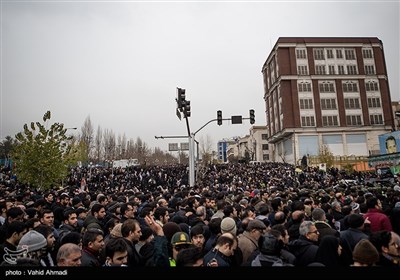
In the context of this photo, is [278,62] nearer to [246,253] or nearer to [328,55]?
[328,55]

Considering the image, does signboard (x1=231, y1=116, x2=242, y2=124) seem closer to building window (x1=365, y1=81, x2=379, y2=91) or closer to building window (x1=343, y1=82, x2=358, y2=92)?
building window (x1=343, y1=82, x2=358, y2=92)

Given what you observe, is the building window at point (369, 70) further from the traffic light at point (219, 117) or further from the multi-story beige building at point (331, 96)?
the traffic light at point (219, 117)

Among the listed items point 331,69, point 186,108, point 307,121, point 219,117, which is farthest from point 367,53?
point 186,108

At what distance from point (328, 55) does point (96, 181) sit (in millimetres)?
52644

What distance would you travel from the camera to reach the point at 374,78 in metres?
57.2

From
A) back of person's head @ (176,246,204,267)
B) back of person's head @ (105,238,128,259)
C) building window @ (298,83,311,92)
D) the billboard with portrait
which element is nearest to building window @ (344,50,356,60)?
building window @ (298,83,311,92)

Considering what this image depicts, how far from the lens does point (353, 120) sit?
55094 mm

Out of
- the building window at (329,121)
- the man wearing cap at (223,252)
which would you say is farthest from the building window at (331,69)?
the man wearing cap at (223,252)

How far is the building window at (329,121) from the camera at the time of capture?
5431 centimetres

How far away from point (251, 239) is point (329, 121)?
56393mm

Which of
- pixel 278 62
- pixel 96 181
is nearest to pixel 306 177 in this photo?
pixel 96 181

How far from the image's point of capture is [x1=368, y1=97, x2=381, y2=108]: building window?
5619 centimetres

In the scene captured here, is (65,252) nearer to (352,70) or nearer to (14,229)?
(14,229)

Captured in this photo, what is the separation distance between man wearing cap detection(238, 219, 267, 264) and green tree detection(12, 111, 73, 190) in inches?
648
